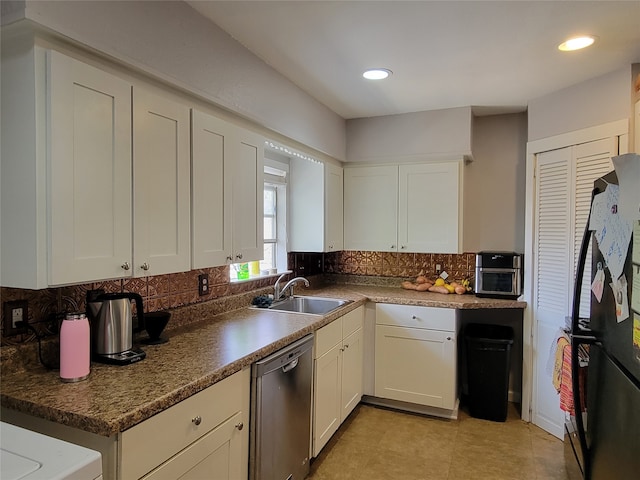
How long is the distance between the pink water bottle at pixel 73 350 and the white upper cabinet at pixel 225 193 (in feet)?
1.88

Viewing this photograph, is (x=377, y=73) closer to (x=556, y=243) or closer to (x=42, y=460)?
(x=556, y=243)

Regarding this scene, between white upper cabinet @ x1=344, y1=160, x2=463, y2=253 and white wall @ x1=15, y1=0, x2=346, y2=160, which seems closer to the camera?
white wall @ x1=15, y1=0, x2=346, y2=160

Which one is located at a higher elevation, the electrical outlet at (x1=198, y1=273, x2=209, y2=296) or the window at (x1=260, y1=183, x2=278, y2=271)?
the window at (x1=260, y1=183, x2=278, y2=271)

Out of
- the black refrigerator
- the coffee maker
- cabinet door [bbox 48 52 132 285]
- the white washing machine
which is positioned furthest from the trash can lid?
the white washing machine

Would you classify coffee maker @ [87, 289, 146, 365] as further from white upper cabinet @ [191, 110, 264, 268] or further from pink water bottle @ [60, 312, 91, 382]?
white upper cabinet @ [191, 110, 264, 268]

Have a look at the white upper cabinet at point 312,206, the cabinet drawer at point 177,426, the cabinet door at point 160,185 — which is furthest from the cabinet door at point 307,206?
the cabinet drawer at point 177,426

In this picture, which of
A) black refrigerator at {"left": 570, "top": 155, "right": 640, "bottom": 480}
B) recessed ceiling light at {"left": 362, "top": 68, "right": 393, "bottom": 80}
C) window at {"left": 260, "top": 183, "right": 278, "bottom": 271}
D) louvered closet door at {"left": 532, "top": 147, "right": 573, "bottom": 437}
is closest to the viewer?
black refrigerator at {"left": 570, "top": 155, "right": 640, "bottom": 480}

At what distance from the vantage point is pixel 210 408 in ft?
4.94

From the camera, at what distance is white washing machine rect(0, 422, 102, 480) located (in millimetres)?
832

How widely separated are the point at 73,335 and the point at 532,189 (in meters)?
3.01

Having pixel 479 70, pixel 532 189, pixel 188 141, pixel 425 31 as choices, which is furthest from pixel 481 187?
pixel 188 141

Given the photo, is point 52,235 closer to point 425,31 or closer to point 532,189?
point 425,31

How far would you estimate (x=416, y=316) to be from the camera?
10.1 ft

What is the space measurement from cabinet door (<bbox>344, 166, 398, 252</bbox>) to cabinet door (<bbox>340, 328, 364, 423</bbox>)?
0.89 meters
